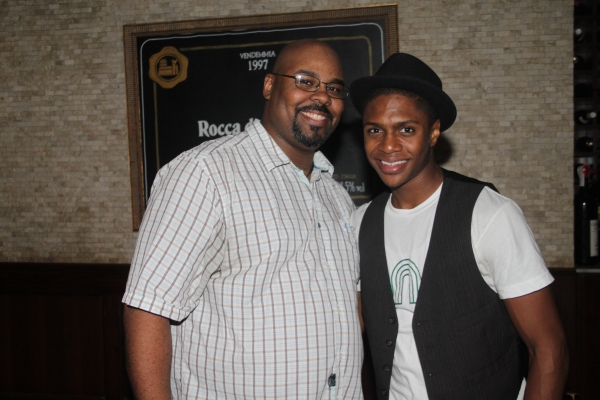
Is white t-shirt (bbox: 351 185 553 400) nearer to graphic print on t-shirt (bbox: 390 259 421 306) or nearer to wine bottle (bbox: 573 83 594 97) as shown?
graphic print on t-shirt (bbox: 390 259 421 306)

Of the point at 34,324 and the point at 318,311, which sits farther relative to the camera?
the point at 34,324

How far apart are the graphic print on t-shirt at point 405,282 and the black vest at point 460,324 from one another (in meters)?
0.04

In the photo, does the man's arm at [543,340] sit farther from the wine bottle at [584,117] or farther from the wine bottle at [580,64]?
the wine bottle at [580,64]

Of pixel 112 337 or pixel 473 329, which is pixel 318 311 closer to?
pixel 473 329

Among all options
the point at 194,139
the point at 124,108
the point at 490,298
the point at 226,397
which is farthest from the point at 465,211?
the point at 124,108

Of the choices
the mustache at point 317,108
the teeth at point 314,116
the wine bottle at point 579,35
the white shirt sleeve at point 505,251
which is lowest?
the white shirt sleeve at point 505,251

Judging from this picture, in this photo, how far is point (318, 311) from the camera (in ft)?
5.26

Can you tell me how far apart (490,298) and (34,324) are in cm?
309

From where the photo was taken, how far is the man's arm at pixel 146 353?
4.74 ft

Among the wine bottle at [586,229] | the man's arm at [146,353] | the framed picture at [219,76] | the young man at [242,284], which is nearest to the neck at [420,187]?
the young man at [242,284]

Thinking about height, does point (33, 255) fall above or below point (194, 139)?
below

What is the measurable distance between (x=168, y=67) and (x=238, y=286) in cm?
209

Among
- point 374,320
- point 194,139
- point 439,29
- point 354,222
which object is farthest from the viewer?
point 194,139

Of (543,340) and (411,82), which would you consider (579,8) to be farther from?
(543,340)
